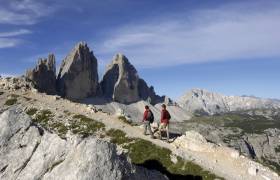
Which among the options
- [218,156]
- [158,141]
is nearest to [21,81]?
[158,141]

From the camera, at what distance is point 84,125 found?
58.1m

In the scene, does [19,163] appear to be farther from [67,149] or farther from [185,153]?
[185,153]

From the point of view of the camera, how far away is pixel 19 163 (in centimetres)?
2706

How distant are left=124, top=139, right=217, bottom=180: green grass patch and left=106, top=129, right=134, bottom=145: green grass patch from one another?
1.64 meters

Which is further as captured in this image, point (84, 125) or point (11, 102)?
point (11, 102)

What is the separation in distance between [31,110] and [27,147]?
37.5 meters

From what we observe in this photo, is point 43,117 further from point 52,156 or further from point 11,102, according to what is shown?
point 52,156

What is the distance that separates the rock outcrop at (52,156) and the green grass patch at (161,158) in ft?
46.5

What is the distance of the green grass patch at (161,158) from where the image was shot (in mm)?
44156

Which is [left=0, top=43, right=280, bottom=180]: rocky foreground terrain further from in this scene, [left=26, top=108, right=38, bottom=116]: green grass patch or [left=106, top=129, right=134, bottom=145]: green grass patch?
[left=26, top=108, right=38, bottom=116]: green grass patch

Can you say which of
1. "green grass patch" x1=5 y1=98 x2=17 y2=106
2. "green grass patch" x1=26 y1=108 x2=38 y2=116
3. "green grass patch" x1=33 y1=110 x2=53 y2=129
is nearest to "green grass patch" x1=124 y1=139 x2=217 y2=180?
"green grass patch" x1=33 y1=110 x2=53 y2=129

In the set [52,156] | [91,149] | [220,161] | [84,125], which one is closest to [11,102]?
[84,125]

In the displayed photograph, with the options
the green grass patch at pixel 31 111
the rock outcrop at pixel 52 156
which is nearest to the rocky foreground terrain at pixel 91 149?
the rock outcrop at pixel 52 156

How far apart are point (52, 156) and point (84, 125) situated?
105 feet
